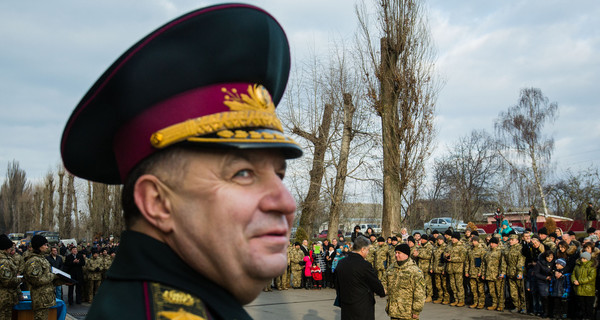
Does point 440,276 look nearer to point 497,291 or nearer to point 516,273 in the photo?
point 497,291

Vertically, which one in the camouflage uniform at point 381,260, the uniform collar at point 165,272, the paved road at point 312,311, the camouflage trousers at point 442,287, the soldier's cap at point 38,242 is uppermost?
the uniform collar at point 165,272

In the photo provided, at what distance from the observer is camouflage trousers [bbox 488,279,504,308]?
41.7 feet

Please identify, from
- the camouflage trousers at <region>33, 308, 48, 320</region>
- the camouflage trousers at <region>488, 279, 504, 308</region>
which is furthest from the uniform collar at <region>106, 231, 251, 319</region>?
the camouflage trousers at <region>488, 279, 504, 308</region>

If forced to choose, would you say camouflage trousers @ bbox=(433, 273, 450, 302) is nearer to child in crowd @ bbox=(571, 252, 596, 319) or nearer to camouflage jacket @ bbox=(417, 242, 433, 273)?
camouflage jacket @ bbox=(417, 242, 433, 273)

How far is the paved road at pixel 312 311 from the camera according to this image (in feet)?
39.1

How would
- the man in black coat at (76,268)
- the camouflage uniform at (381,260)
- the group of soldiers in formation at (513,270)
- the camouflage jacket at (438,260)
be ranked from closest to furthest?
the group of soldiers in formation at (513,270)
the camouflage jacket at (438,260)
the man in black coat at (76,268)
the camouflage uniform at (381,260)

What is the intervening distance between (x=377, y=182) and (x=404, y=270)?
14801mm

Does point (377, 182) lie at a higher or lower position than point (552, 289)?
higher

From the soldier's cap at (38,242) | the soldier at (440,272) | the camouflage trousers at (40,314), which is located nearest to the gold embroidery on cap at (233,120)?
the camouflage trousers at (40,314)

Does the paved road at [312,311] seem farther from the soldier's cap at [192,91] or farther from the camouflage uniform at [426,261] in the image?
the soldier's cap at [192,91]

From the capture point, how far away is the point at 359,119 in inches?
898

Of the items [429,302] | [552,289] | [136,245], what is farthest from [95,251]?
[136,245]

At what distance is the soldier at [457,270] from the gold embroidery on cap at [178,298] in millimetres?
13766

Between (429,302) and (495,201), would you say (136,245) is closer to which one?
(429,302)
